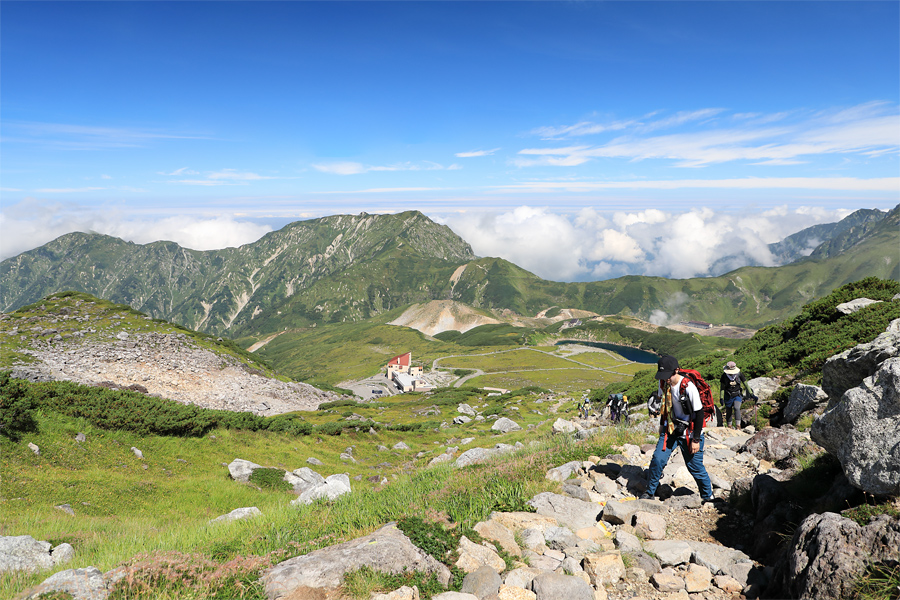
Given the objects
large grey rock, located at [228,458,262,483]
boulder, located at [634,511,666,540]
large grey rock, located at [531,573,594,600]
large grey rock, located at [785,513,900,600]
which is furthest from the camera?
large grey rock, located at [228,458,262,483]

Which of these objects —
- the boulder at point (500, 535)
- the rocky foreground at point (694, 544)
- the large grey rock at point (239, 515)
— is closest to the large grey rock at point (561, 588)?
the rocky foreground at point (694, 544)

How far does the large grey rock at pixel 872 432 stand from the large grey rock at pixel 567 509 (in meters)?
Answer: 5.06

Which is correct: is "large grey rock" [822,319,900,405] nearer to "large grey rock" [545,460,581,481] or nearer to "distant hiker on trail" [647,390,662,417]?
"distant hiker on trail" [647,390,662,417]

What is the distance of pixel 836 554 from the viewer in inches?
239

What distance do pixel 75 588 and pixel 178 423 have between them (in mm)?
22099

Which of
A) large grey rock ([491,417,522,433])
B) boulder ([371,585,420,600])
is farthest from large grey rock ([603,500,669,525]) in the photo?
large grey rock ([491,417,522,433])

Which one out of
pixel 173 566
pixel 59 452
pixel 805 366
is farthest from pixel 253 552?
pixel 805 366

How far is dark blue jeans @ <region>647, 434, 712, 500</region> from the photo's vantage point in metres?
10.7

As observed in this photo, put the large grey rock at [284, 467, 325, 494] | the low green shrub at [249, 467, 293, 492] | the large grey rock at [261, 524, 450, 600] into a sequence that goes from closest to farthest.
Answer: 1. the large grey rock at [261, 524, 450, 600]
2. the low green shrub at [249, 467, 293, 492]
3. the large grey rock at [284, 467, 325, 494]

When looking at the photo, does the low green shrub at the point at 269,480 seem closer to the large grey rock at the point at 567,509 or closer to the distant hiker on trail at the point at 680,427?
the large grey rock at the point at 567,509

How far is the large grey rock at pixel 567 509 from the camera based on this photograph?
9914mm

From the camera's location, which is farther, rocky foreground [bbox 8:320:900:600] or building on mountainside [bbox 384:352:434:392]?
building on mountainside [bbox 384:352:434:392]

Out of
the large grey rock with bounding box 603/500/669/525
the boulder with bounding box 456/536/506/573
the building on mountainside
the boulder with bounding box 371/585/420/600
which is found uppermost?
the boulder with bounding box 371/585/420/600

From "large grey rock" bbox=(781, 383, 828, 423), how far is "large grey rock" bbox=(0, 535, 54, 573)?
2357cm
